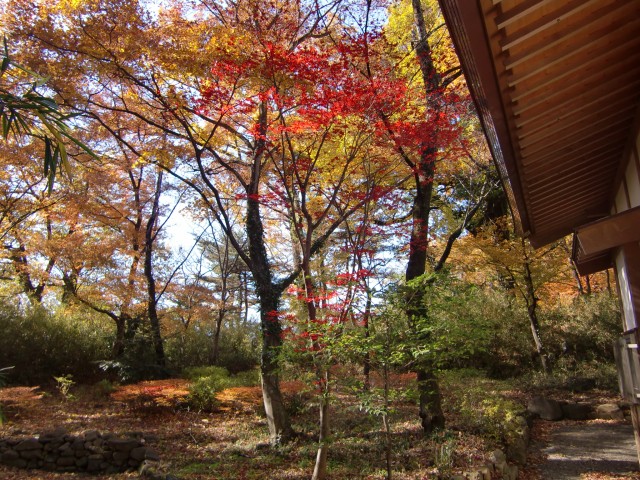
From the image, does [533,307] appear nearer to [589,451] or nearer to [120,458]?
[589,451]

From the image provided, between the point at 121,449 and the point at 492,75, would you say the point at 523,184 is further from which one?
the point at 121,449

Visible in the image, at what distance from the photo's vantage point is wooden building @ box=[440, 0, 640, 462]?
7.23 feet

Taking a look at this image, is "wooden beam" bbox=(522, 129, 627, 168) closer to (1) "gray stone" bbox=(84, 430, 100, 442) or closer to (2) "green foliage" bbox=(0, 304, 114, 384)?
(1) "gray stone" bbox=(84, 430, 100, 442)

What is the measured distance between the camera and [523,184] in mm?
3732

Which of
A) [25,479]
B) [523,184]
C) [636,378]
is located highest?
[523,184]

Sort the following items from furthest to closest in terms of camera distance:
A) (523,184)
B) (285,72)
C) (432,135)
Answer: (432,135)
(285,72)
(523,184)

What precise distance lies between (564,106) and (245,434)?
8.25 meters

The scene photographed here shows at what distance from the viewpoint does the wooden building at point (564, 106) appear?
7.23ft

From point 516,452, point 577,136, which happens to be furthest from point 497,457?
point 577,136

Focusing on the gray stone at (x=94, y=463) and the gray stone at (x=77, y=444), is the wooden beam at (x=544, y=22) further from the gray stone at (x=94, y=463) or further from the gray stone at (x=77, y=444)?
the gray stone at (x=77, y=444)

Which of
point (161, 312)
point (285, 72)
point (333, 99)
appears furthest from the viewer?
point (161, 312)

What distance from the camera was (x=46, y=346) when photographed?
13.4 m

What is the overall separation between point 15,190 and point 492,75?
1389 cm

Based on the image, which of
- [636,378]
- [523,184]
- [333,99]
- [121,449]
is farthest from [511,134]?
[121,449]
